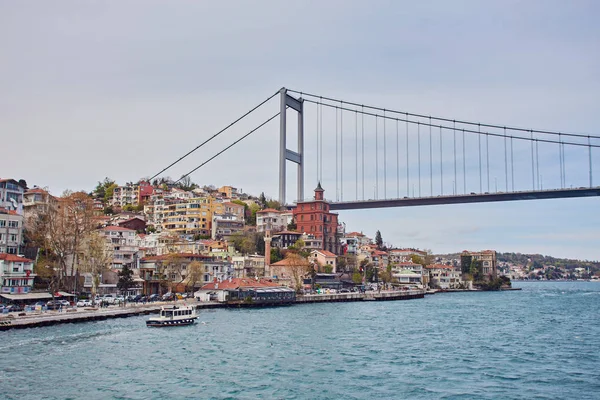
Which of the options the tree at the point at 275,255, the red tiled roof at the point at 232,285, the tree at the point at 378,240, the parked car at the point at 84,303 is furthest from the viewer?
the tree at the point at 378,240

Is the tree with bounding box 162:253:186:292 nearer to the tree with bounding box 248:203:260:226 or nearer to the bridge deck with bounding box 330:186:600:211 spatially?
the bridge deck with bounding box 330:186:600:211

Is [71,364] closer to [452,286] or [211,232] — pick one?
[211,232]

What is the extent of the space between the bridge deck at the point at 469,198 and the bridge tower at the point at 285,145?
7.60 metres

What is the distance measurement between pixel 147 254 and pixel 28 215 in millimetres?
15344

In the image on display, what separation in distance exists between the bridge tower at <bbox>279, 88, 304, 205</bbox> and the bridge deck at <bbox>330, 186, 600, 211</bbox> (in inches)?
299

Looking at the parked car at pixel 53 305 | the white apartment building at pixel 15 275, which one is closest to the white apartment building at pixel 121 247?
the white apartment building at pixel 15 275

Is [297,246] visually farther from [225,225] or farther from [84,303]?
[84,303]

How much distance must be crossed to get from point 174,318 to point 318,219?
50.3 m

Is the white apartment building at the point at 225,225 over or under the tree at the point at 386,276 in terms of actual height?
over

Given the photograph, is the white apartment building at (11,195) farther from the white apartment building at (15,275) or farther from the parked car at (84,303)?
the parked car at (84,303)

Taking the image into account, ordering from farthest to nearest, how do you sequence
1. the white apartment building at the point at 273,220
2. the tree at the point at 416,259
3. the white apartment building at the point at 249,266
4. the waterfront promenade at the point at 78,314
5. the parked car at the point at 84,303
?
the tree at the point at 416,259 → the white apartment building at the point at 273,220 → the white apartment building at the point at 249,266 → the parked car at the point at 84,303 → the waterfront promenade at the point at 78,314

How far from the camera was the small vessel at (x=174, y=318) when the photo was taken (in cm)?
3931

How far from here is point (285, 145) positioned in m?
85.3

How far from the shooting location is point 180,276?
6506 cm
